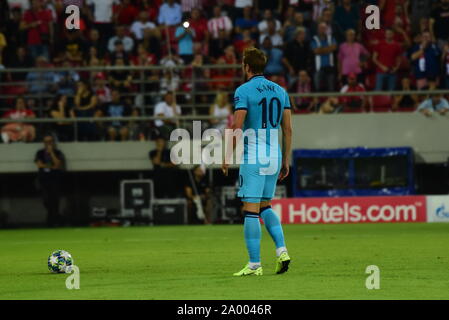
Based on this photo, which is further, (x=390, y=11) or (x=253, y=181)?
(x=390, y=11)

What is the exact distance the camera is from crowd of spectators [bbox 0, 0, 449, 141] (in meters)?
25.5

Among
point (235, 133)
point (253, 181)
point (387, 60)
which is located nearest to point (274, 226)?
point (253, 181)

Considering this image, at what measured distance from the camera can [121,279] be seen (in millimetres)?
11266

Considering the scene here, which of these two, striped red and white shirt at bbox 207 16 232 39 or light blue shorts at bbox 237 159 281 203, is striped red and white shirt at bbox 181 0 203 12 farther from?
light blue shorts at bbox 237 159 281 203

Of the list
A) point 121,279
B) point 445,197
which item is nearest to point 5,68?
point 445,197

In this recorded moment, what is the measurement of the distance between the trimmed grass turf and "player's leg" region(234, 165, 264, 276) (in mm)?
240

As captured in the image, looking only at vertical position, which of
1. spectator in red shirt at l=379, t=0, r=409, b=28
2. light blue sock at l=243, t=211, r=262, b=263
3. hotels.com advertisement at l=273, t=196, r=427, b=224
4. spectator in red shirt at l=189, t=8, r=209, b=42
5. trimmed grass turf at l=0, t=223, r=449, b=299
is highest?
spectator in red shirt at l=379, t=0, r=409, b=28

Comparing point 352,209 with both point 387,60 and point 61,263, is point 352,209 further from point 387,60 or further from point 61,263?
point 61,263

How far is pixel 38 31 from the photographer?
27000 mm

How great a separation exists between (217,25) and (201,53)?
34.3 inches

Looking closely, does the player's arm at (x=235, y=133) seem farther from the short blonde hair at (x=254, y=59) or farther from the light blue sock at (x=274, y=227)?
the light blue sock at (x=274, y=227)

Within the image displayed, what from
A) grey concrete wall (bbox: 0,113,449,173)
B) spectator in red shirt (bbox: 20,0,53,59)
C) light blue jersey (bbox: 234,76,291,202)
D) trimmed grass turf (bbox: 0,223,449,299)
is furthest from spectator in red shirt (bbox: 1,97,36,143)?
light blue jersey (bbox: 234,76,291,202)

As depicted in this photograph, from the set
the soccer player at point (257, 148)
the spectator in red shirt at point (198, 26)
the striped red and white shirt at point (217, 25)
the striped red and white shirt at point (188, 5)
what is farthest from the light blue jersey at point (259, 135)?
the striped red and white shirt at point (188, 5)
